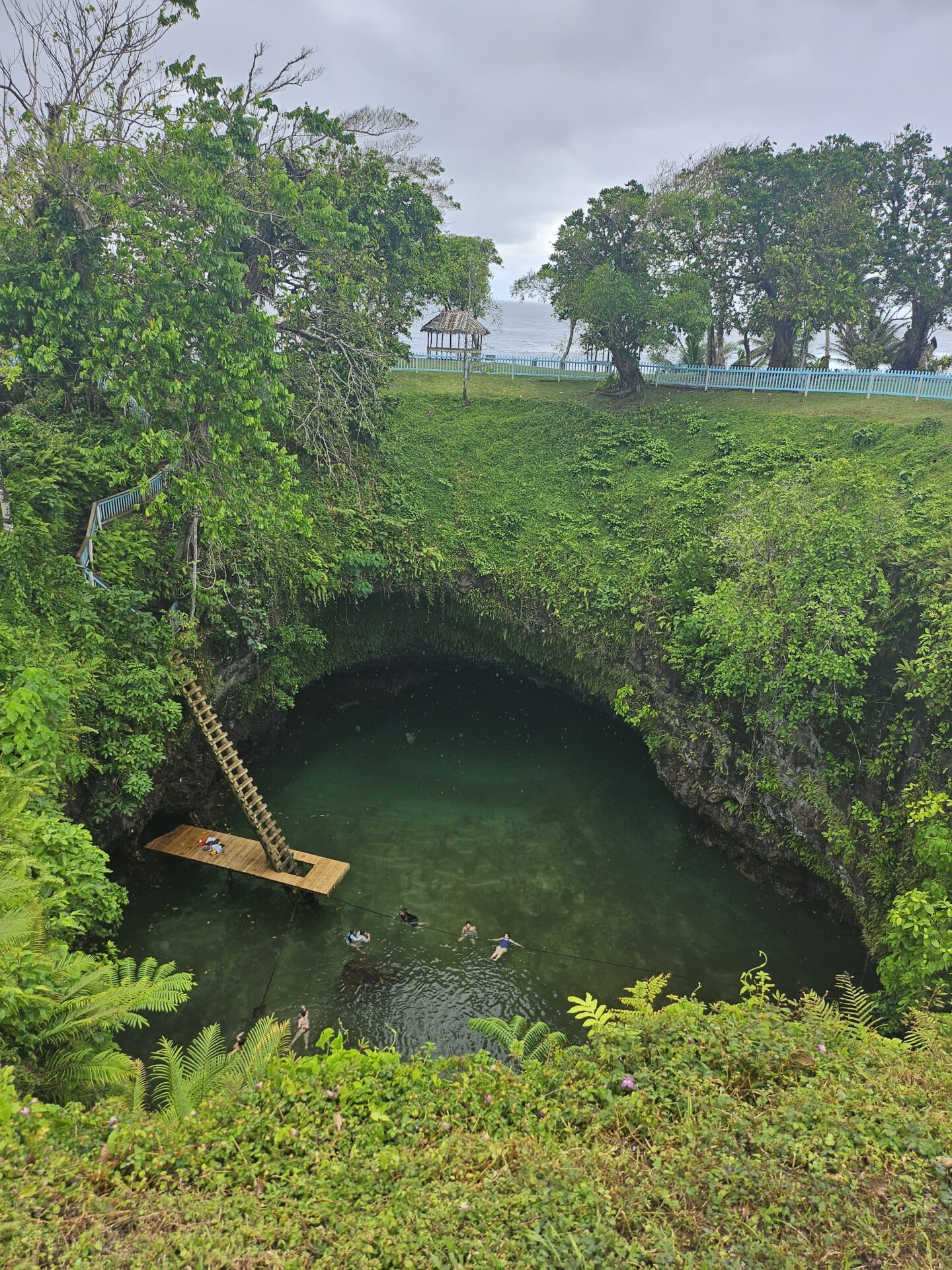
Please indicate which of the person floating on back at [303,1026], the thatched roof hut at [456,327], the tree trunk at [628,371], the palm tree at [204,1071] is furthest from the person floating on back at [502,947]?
the thatched roof hut at [456,327]

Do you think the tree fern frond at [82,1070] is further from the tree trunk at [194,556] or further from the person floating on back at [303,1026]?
the tree trunk at [194,556]

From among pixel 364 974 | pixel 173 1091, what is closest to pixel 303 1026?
pixel 364 974

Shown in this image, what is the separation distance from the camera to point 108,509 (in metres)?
15.2

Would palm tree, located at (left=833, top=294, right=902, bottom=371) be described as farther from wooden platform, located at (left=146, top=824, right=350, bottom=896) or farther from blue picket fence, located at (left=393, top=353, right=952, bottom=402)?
wooden platform, located at (left=146, top=824, right=350, bottom=896)

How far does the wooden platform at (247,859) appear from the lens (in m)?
13.7

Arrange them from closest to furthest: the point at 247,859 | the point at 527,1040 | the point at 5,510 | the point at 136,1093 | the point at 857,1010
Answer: the point at 136,1093
the point at 527,1040
the point at 857,1010
the point at 5,510
the point at 247,859

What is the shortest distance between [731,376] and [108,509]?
76.1 feet

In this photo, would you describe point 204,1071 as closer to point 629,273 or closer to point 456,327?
point 629,273

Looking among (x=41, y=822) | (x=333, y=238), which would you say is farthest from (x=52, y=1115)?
(x=333, y=238)

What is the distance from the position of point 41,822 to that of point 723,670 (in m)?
13.0

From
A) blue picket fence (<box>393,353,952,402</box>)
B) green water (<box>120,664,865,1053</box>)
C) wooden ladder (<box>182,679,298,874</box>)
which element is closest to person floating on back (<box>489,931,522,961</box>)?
green water (<box>120,664,865,1053</box>)

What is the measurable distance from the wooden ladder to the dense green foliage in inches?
277

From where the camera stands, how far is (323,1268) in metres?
4.85

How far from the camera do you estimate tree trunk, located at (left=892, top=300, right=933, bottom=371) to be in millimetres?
25625
